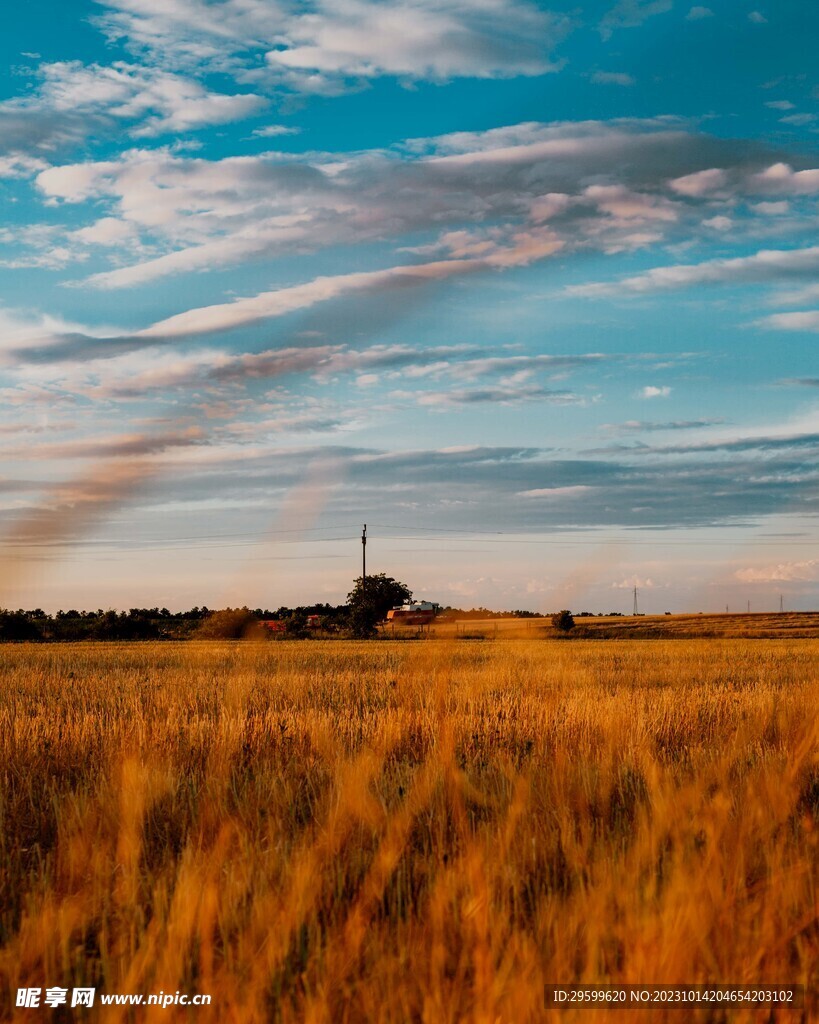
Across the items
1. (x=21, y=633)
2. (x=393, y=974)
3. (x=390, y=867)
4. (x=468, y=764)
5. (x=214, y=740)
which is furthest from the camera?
(x=21, y=633)

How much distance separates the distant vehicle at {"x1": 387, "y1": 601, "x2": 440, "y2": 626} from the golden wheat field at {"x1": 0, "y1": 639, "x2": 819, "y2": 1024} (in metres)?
76.3

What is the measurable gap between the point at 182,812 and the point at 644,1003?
3.24m

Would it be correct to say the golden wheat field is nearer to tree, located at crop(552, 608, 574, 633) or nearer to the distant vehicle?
tree, located at crop(552, 608, 574, 633)

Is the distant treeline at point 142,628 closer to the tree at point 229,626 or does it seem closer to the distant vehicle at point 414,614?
the tree at point 229,626

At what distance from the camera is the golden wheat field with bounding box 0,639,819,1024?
325cm

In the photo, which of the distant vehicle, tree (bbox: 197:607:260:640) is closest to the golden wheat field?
tree (bbox: 197:607:260:640)

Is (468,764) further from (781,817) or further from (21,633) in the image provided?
(21,633)

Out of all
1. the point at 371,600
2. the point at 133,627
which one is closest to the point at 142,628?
the point at 133,627

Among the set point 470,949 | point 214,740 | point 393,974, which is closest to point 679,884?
point 470,949

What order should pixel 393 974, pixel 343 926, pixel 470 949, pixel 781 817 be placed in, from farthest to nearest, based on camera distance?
pixel 781 817 → pixel 343 926 → pixel 470 949 → pixel 393 974

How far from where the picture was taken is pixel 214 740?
27.4 ft

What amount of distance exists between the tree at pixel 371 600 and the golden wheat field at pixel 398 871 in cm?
5809

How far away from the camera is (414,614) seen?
98.2 metres

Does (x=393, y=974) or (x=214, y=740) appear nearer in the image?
(x=393, y=974)
